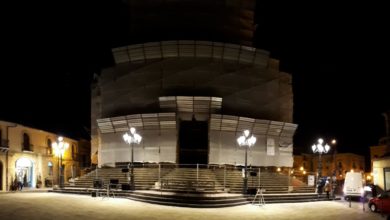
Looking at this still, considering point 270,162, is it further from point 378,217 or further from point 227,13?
point 378,217

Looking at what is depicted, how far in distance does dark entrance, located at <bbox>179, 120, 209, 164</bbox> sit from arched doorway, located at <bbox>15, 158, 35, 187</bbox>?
16.0 meters

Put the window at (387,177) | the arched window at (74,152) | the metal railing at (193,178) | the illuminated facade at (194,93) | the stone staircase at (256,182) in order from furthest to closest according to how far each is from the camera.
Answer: the arched window at (74,152) < the illuminated facade at (194,93) < the window at (387,177) < the stone staircase at (256,182) < the metal railing at (193,178)

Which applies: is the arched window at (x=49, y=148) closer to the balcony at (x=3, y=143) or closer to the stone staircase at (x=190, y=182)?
the balcony at (x=3, y=143)

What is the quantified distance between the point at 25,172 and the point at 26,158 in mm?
1558

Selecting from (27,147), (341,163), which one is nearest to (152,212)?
(27,147)

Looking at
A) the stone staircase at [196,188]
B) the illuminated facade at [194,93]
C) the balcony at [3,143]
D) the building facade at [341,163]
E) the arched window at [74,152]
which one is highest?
the illuminated facade at [194,93]

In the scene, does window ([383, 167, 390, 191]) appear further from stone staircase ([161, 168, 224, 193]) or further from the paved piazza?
stone staircase ([161, 168, 224, 193])

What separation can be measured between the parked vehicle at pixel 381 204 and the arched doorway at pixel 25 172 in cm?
3142

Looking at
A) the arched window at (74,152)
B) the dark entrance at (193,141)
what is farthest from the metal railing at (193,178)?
the arched window at (74,152)

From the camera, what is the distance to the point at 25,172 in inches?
1705

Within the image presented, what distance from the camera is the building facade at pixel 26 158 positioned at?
38.8 m

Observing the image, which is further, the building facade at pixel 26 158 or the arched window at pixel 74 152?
the arched window at pixel 74 152

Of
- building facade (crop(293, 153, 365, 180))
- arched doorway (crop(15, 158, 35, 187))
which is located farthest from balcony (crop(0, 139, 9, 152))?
building facade (crop(293, 153, 365, 180))

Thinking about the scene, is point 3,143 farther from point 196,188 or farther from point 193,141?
point 196,188
